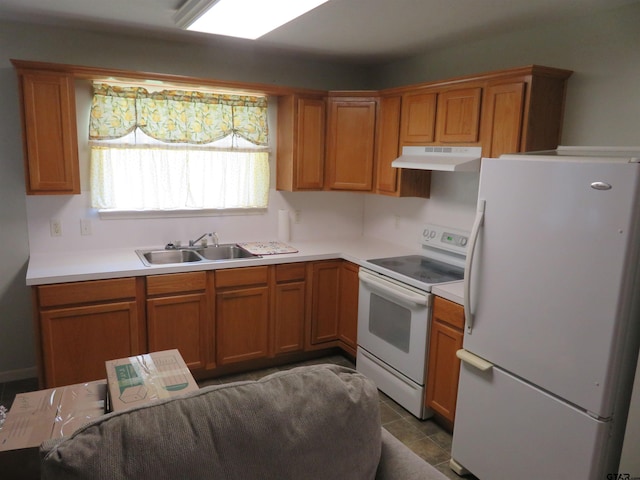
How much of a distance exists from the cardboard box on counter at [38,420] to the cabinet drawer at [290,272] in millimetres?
1725

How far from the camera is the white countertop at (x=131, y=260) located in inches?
114

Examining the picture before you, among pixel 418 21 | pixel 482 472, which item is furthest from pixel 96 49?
pixel 482 472

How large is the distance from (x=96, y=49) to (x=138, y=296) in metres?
1.74

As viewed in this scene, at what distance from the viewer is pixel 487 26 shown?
291cm

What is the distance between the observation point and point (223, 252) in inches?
151

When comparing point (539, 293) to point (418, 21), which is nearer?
point (539, 293)

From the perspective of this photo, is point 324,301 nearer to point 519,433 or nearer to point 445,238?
point 445,238

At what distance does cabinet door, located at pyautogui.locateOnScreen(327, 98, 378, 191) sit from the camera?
3.80 m

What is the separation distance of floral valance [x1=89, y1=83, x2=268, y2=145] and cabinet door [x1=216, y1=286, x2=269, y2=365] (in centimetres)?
125

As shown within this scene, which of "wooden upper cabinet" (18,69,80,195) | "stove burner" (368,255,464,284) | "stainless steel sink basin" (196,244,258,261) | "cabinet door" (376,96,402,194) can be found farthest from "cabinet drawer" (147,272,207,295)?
"cabinet door" (376,96,402,194)

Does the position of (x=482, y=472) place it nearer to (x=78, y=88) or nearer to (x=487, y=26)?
(x=487, y=26)

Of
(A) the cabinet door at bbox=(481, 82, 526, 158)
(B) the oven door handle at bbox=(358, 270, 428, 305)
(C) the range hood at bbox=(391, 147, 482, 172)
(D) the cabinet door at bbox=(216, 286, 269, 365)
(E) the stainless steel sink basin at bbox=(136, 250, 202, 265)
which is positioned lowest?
(D) the cabinet door at bbox=(216, 286, 269, 365)

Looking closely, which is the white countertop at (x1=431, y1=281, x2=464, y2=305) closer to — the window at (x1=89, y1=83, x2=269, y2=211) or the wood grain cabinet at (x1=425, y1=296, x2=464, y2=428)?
the wood grain cabinet at (x1=425, y1=296, x2=464, y2=428)

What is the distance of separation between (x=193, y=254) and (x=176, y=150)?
81 centimetres
